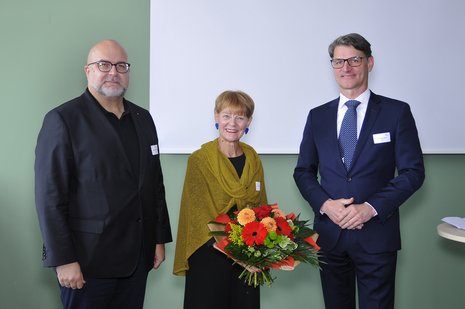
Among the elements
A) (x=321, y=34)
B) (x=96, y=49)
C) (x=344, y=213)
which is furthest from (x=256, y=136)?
(x=96, y=49)

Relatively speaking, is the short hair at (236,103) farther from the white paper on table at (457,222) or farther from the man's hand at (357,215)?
the white paper on table at (457,222)

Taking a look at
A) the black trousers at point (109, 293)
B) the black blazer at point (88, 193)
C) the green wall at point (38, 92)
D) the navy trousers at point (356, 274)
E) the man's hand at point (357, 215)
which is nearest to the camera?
the black blazer at point (88, 193)

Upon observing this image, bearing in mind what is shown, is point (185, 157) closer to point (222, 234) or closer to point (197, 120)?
point (197, 120)

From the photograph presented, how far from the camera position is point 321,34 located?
3273 mm

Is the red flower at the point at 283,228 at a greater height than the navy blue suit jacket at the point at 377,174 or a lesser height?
lesser

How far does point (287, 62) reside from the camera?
325 cm

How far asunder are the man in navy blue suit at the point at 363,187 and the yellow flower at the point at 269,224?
0.38m

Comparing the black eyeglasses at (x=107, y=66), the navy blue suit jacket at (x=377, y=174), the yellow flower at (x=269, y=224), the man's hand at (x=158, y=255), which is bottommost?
the man's hand at (x=158, y=255)

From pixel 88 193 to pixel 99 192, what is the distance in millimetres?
48

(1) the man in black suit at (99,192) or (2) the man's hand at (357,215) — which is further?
(2) the man's hand at (357,215)

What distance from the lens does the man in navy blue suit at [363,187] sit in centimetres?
235

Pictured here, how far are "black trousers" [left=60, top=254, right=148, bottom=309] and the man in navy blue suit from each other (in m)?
0.99

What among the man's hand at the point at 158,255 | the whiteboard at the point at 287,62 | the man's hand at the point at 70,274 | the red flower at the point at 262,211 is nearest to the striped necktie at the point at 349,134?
the red flower at the point at 262,211

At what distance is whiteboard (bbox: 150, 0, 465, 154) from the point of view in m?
3.10
